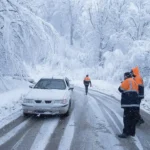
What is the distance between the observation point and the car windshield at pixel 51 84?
44.6ft

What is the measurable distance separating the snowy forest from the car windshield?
2254 millimetres

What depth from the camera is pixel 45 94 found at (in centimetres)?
1223

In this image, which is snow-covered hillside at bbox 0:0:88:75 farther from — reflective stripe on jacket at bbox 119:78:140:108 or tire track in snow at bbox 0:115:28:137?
reflective stripe on jacket at bbox 119:78:140:108

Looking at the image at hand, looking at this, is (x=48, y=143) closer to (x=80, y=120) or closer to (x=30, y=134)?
(x=30, y=134)

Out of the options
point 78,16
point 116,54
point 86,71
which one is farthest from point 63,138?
point 78,16

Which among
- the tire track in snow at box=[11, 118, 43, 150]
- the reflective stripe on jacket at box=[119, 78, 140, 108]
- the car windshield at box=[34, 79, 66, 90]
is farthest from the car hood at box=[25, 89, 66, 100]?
the reflective stripe on jacket at box=[119, 78, 140, 108]

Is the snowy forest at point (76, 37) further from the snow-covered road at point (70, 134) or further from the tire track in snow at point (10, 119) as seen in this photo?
the snow-covered road at point (70, 134)

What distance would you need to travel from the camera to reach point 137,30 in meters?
37.4

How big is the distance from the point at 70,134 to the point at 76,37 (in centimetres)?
5574

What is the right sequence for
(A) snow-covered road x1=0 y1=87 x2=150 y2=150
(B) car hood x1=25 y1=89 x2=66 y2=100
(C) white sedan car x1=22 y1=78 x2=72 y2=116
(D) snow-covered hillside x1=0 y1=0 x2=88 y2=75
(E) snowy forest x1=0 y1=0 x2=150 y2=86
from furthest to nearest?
1. (E) snowy forest x1=0 y1=0 x2=150 y2=86
2. (D) snow-covered hillside x1=0 y1=0 x2=88 y2=75
3. (B) car hood x1=25 y1=89 x2=66 y2=100
4. (C) white sedan car x1=22 y1=78 x2=72 y2=116
5. (A) snow-covered road x1=0 y1=87 x2=150 y2=150

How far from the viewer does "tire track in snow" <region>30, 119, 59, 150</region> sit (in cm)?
782

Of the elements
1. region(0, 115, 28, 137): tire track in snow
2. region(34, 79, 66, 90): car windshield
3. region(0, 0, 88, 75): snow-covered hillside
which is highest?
region(0, 0, 88, 75): snow-covered hillside

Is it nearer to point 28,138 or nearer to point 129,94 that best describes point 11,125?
point 28,138

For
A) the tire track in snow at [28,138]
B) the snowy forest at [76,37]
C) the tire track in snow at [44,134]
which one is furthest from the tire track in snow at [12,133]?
the snowy forest at [76,37]
